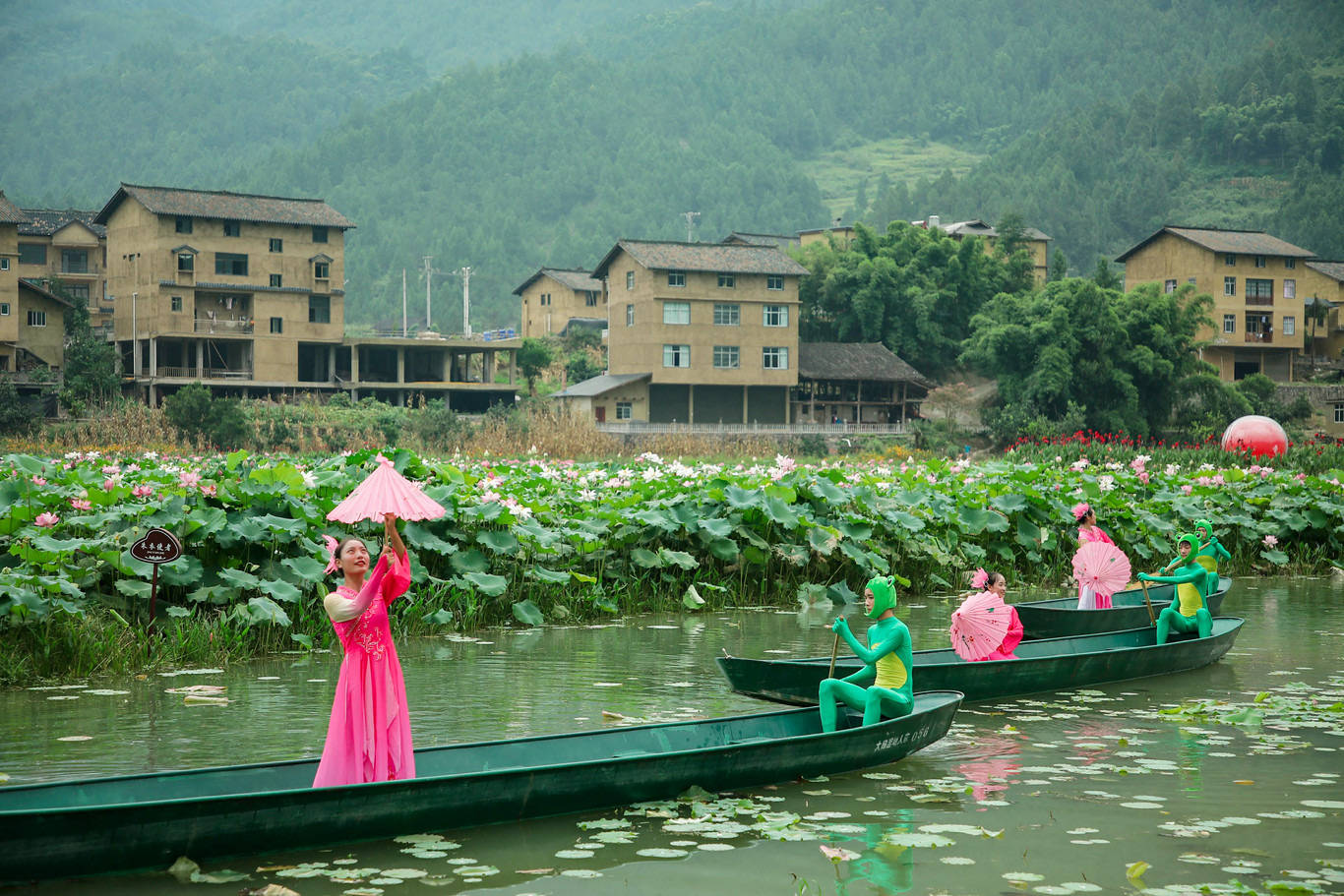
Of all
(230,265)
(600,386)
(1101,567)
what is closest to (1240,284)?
(600,386)

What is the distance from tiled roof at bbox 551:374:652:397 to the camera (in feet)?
174

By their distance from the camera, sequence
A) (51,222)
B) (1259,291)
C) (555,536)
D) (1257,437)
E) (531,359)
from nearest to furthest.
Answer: (555,536) → (1257,437) → (1259,291) → (51,222) → (531,359)

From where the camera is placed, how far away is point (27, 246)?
5881cm

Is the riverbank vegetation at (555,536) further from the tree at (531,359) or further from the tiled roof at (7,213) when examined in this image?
the tree at (531,359)

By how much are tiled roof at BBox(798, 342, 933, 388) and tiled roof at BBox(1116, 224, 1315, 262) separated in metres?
14.0

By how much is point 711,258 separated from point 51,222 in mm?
31781

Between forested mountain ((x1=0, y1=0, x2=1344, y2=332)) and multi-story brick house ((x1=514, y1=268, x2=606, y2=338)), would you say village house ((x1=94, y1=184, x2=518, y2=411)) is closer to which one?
multi-story brick house ((x1=514, y1=268, x2=606, y2=338))

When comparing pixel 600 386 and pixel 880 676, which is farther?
pixel 600 386

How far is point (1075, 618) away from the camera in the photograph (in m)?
10.8

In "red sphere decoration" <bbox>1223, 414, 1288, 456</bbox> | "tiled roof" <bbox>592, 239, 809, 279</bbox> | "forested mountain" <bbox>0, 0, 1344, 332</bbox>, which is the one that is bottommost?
"red sphere decoration" <bbox>1223, 414, 1288, 456</bbox>

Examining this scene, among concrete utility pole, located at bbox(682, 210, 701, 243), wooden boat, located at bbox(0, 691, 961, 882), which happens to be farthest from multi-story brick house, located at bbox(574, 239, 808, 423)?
wooden boat, located at bbox(0, 691, 961, 882)

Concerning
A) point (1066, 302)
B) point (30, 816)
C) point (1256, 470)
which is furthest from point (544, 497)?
point (1066, 302)

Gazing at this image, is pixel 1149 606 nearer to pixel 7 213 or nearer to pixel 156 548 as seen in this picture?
pixel 156 548

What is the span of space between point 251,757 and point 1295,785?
5.60 m
